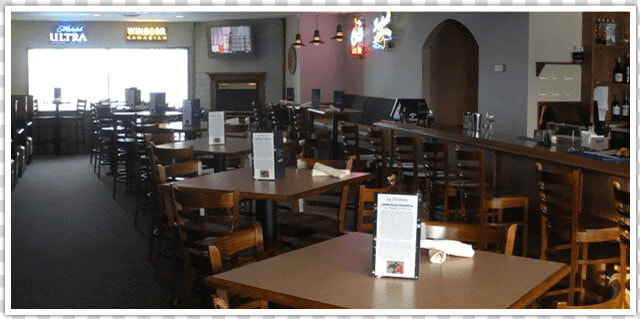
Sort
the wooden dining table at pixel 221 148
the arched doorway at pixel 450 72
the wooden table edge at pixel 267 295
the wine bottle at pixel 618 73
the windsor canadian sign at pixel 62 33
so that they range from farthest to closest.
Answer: the windsor canadian sign at pixel 62 33 < the arched doorway at pixel 450 72 < the wine bottle at pixel 618 73 < the wooden dining table at pixel 221 148 < the wooden table edge at pixel 267 295

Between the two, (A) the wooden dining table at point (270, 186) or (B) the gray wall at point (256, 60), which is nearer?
(A) the wooden dining table at point (270, 186)

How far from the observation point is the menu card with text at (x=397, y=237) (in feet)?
9.82

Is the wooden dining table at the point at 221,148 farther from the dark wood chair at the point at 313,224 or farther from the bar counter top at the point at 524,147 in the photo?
the bar counter top at the point at 524,147

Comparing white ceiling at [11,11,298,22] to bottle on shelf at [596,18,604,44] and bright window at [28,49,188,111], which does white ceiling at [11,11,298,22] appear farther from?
bottle on shelf at [596,18,604,44]

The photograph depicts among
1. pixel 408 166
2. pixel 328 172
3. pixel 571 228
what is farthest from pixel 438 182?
pixel 571 228

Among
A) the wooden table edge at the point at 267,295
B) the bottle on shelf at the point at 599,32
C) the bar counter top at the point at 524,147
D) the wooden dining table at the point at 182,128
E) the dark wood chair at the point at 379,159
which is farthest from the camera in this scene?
the wooden dining table at the point at 182,128

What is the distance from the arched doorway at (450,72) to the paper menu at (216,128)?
223 inches

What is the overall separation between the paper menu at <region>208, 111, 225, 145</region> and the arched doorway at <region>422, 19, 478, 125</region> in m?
5.66

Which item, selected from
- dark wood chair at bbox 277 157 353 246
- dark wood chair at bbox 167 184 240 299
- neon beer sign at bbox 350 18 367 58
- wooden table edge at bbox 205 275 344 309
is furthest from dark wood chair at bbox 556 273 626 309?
neon beer sign at bbox 350 18 367 58

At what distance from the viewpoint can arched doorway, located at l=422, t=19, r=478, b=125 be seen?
42.7ft

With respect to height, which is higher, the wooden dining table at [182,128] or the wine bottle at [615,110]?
the wine bottle at [615,110]

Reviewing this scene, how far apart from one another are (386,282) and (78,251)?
4.70 metres

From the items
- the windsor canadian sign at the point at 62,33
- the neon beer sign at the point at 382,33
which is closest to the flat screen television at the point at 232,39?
the windsor canadian sign at the point at 62,33

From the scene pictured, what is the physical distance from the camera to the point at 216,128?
798 cm
